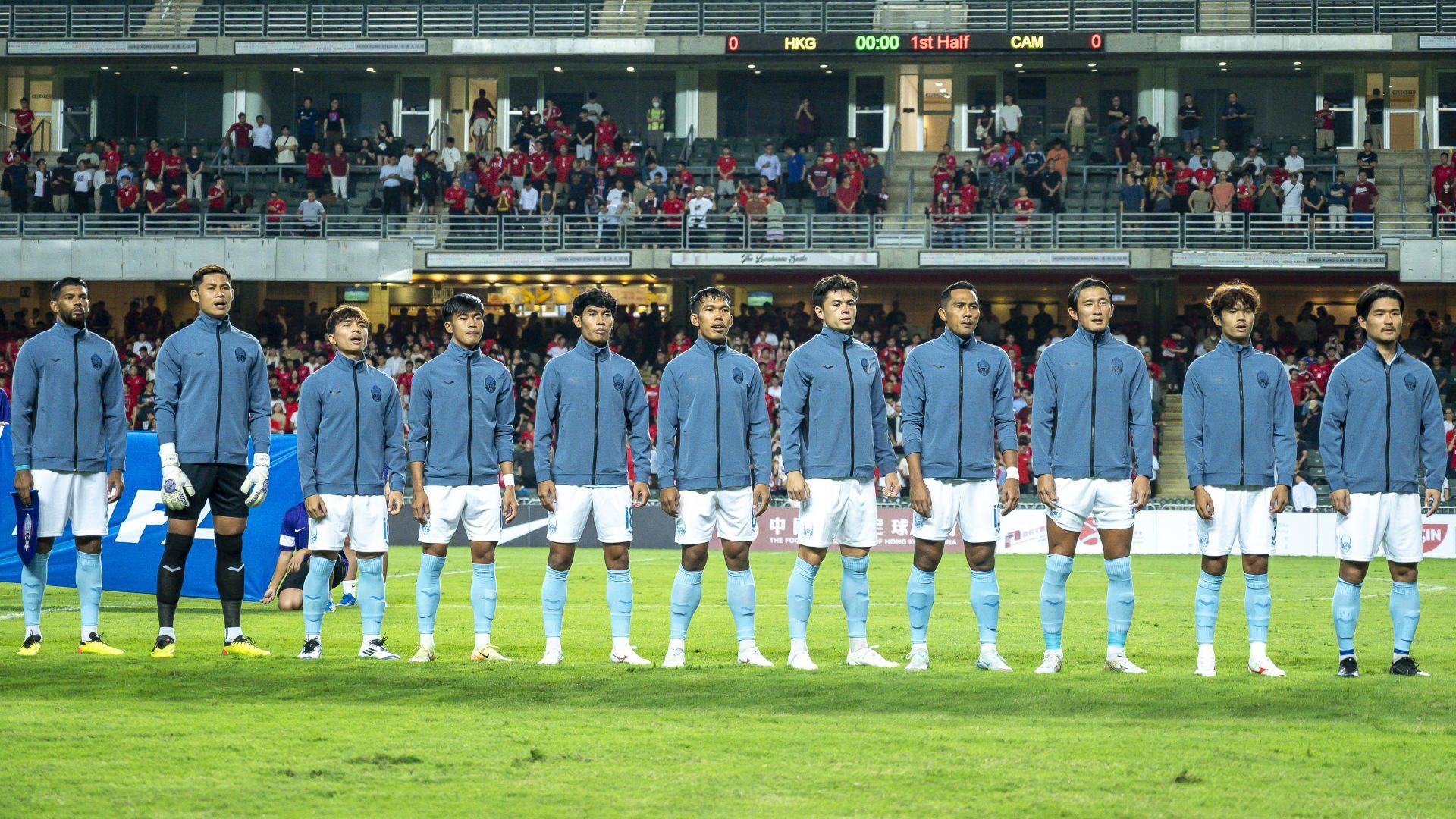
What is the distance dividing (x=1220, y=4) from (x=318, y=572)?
114ft

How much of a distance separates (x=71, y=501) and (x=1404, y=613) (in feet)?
27.6

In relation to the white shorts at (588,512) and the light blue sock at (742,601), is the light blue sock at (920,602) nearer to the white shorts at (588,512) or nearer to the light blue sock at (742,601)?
the light blue sock at (742,601)

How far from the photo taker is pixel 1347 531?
9234mm

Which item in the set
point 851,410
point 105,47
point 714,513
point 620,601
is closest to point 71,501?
point 620,601

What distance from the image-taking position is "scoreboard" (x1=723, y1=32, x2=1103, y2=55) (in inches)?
1486

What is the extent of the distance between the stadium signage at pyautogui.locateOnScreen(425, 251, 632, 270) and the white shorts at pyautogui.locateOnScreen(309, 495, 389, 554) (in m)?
25.4

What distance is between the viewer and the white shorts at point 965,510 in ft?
30.2

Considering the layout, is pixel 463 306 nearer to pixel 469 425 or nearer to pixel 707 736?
pixel 469 425

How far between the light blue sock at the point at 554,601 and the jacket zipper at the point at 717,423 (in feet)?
3.78

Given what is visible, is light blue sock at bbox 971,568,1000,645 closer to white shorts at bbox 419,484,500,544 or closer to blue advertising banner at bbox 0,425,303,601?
white shorts at bbox 419,484,500,544

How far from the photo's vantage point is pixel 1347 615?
918 cm

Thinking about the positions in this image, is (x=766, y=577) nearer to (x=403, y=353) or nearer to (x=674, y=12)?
(x=403, y=353)

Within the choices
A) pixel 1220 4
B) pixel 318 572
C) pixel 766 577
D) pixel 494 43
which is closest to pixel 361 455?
pixel 318 572

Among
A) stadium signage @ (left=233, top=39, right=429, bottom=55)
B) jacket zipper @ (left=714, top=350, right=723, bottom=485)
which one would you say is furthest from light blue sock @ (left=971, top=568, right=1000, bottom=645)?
stadium signage @ (left=233, top=39, right=429, bottom=55)
